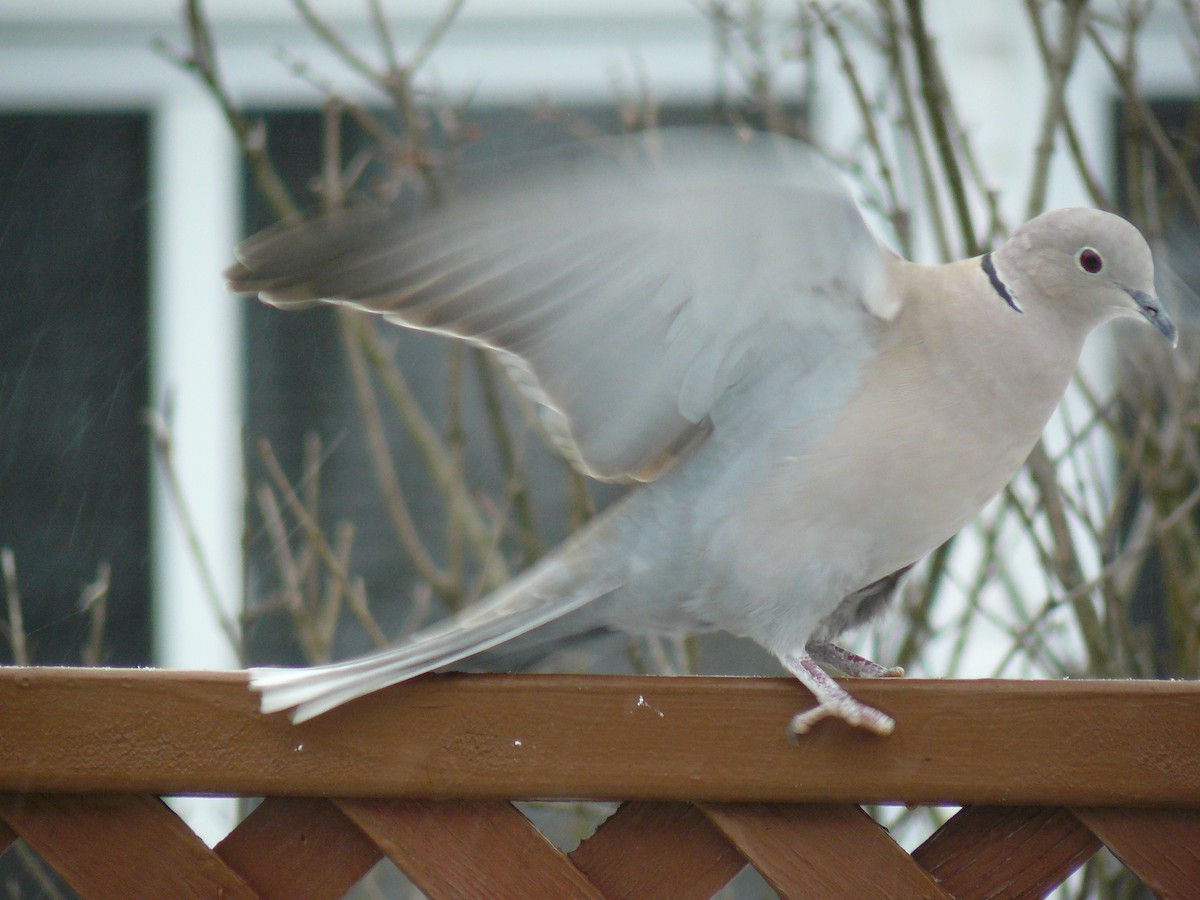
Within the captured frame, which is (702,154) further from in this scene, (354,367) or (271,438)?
(271,438)

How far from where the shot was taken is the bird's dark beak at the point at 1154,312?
1.53 meters

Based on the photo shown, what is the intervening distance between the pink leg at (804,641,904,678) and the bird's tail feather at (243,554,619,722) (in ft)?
1.16

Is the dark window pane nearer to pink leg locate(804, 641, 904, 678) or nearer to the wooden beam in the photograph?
pink leg locate(804, 641, 904, 678)

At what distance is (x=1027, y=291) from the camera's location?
61.1 inches

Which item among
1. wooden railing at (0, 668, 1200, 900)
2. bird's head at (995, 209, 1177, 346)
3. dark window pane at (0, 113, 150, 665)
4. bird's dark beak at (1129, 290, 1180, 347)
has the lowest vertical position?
dark window pane at (0, 113, 150, 665)

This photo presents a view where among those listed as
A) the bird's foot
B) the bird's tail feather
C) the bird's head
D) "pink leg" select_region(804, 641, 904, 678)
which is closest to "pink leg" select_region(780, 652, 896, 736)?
the bird's foot

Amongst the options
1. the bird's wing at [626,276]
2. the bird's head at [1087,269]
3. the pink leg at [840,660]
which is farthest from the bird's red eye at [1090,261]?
the pink leg at [840,660]

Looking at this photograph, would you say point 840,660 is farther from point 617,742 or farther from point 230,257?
point 230,257

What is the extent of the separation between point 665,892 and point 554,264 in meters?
0.63

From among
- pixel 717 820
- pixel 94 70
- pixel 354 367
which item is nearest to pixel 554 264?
pixel 717 820

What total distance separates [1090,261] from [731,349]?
0.46m

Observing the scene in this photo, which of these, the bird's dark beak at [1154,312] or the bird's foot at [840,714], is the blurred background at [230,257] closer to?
the bird's dark beak at [1154,312]

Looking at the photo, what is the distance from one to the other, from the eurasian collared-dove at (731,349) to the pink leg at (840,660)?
0.18 metres

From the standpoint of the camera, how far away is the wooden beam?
113 cm
